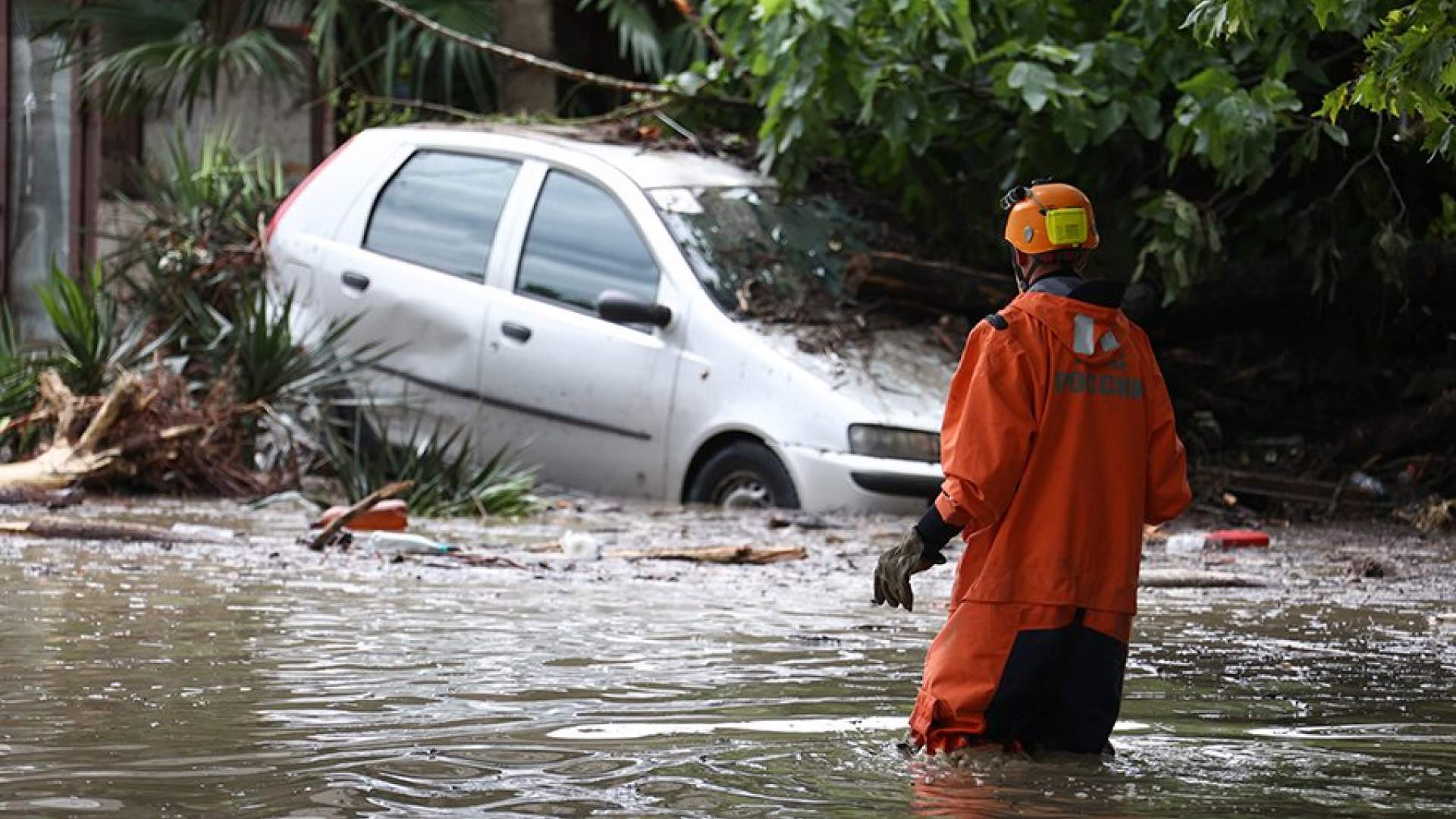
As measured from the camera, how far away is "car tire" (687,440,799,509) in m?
10.1

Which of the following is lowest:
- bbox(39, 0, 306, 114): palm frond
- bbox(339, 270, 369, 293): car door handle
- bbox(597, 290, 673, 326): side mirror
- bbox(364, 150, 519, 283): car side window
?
bbox(597, 290, 673, 326): side mirror

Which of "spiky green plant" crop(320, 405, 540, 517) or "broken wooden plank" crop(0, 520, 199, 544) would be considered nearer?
"broken wooden plank" crop(0, 520, 199, 544)

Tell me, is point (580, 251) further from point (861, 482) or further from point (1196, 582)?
point (1196, 582)

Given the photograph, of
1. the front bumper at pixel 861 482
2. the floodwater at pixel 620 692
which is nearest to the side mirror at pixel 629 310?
the front bumper at pixel 861 482

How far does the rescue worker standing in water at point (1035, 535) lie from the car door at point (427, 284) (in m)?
6.63

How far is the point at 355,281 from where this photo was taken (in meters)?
11.5

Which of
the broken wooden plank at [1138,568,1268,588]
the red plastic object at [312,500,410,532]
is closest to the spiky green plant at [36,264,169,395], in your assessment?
Result: the red plastic object at [312,500,410,532]

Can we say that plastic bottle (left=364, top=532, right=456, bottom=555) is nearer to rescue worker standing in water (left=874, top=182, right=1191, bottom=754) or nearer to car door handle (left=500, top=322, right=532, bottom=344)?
car door handle (left=500, top=322, right=532, bottom=344)

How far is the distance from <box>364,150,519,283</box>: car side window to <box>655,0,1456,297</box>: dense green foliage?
129 centimetres

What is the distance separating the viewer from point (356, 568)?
8.04 metres

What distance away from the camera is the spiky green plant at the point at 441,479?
10.4 metres

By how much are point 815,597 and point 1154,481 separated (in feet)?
9.68

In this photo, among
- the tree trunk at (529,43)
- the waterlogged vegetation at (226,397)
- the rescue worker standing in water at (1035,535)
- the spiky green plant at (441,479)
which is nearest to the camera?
the rescue worker standing in water at (1035,535)

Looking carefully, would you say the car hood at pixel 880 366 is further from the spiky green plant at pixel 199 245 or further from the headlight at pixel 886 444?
the spiky green plant at pixel 199 245
